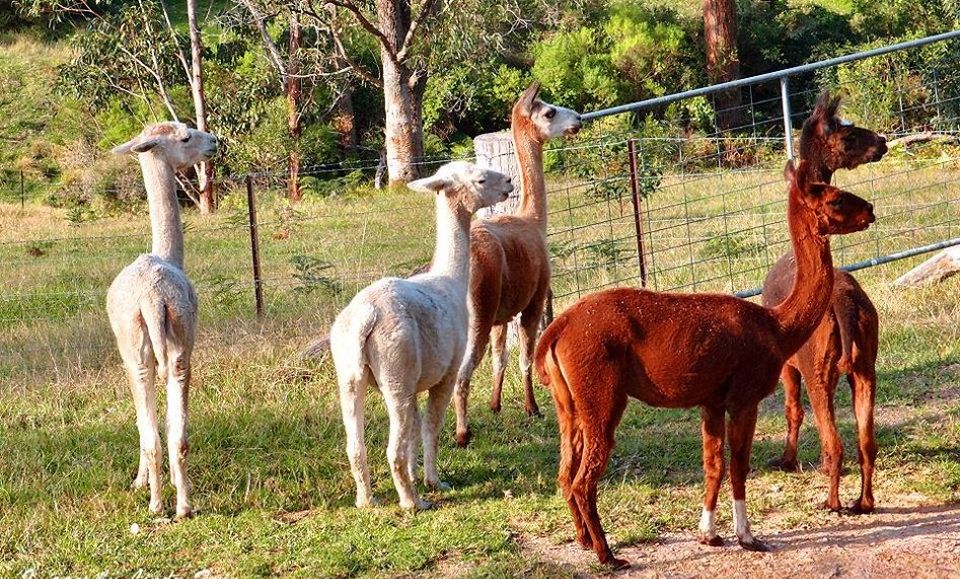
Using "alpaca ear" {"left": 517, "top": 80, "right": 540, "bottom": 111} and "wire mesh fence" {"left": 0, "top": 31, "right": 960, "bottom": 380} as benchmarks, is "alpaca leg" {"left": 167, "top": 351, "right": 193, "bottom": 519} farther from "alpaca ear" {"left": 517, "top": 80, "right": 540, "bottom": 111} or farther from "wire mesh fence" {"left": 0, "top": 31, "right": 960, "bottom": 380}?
→ "alpaca ear" {"left": 517, "top": 80, "right": 540, "bottom": 111}

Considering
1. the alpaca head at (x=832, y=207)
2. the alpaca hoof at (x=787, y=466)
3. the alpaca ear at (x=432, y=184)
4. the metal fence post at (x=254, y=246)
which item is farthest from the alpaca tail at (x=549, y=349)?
the metal fence post at (x=254, y=246)

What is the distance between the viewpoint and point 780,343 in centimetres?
612

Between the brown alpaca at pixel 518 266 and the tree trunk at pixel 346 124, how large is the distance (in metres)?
17.7

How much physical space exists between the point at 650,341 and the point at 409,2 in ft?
61.1

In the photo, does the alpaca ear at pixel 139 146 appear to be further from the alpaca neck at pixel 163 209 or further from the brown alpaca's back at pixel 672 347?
the brown alpaca's back at pixel 672 347

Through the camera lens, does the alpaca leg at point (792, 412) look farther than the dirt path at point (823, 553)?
Yes

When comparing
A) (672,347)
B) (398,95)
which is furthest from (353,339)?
(398,95)

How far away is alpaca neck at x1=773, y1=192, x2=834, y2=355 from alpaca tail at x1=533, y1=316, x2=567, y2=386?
1.12 m

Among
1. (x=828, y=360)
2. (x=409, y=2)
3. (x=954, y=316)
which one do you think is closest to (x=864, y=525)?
(x=828, y=360)

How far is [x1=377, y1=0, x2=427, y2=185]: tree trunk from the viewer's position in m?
22.6

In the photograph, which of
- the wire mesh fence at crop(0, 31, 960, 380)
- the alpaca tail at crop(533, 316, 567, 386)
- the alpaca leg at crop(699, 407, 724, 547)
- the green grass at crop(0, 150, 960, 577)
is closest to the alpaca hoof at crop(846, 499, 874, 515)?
the green grass at crop(0, 150, 960, 577)

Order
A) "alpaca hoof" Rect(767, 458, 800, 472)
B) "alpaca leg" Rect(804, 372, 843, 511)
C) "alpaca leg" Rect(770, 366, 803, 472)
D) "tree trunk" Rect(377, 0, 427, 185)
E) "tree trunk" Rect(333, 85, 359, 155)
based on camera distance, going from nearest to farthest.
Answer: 1. "alpaca leg" Rect(804, 372, 843, 511)
2. "alpaca leg" Rect(770, 366, 803, 472)
3. "alpaca hoof" Rect(767, 458, 800, 472)
4. "tree trunk" Rect(377, 0, 427, 185)
5. "tree trunk" Rect(333, 85, 359, 155)

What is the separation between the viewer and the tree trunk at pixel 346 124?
2688 cm

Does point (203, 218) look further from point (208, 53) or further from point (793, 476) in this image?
point (793, 476)
